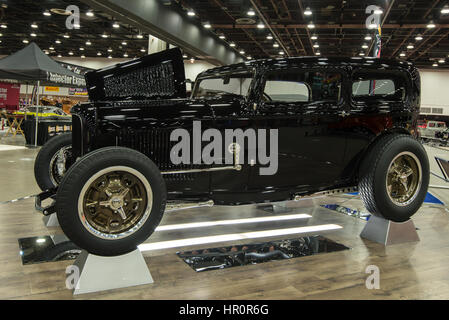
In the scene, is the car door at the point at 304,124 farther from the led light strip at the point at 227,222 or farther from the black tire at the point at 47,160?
the black tire at the point at 47,160

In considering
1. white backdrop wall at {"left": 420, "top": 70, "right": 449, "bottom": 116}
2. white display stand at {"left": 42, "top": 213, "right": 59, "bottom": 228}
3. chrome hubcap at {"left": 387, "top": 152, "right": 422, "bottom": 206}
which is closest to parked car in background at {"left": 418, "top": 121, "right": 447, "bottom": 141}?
white backdrop wall at {"left": 420, "top": 70, "right": 449, "bottom": 116}

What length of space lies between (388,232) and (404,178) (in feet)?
1.98

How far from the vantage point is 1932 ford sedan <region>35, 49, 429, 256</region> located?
2.60 m

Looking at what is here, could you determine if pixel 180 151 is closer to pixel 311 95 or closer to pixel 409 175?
pixel 311 95

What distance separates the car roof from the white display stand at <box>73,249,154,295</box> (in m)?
2.02

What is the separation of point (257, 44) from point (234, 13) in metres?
5.65

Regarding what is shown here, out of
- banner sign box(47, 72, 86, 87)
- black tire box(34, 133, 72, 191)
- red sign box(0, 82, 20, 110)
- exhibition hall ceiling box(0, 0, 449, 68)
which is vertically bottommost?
black tire box(34, 133, 72, 191)

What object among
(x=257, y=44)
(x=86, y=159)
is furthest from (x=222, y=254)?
(x=257, y=44)

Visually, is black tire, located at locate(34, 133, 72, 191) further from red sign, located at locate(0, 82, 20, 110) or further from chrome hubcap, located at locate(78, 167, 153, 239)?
red sign, located at locate(0, 82, 20, 110)

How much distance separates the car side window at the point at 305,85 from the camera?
3598 millimetres

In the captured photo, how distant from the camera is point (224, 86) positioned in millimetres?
3863

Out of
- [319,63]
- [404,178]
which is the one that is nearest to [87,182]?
[319,63]

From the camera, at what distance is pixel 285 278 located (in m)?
2.79
